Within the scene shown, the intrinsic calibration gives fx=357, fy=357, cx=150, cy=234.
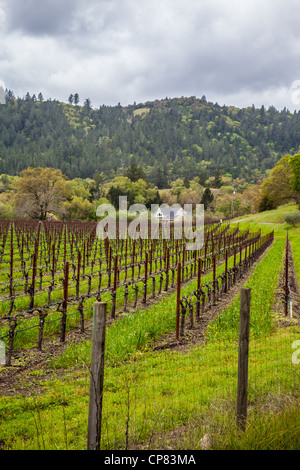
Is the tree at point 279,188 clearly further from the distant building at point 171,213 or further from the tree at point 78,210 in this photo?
the tree at point 78,210

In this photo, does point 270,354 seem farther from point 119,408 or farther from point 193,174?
point 193,174

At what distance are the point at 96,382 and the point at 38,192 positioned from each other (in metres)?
62.9

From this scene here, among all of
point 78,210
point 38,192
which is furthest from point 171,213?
point 38,192

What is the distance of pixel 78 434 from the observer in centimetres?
483

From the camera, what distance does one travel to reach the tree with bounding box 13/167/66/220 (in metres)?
61.5

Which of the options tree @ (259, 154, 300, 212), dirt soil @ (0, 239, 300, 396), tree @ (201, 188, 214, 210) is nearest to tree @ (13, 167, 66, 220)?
tree @ (201, 188, 214, 210)

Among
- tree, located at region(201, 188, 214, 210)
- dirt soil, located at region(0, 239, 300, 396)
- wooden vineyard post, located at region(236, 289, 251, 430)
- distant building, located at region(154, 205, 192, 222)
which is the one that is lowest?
dirt soil, located at region(0, 239, 300, 396)

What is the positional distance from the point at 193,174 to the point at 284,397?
553ft

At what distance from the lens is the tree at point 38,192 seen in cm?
6150

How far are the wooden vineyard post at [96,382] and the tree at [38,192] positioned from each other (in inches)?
2422

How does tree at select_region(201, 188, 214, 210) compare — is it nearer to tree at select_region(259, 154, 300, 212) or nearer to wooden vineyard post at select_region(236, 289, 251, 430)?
tree at select_region(259, 154, 300, 212)

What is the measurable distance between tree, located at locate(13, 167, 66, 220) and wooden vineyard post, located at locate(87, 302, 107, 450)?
6152 cm

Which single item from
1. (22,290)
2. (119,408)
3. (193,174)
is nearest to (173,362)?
(119,408)

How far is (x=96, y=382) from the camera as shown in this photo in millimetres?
3623
